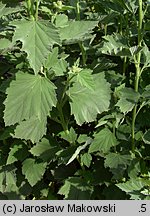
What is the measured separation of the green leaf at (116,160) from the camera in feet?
9.12

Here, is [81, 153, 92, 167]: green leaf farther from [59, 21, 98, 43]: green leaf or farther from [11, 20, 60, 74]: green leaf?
[11, 20, 60, 74]: green leaf

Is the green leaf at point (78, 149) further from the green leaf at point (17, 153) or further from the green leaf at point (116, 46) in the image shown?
the green leaf at point (116, 46)

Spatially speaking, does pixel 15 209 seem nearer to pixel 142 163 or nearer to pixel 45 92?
pixel 45 92

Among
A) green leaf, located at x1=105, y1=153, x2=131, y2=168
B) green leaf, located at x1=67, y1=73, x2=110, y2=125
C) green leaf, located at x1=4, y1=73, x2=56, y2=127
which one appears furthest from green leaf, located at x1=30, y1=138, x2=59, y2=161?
green leaf, located at x1=4, y1=73, x2=56, y2=127

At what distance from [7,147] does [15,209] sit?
0.80 m

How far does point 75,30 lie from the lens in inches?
99.9

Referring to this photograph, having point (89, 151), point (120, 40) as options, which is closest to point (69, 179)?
point (89, 151)

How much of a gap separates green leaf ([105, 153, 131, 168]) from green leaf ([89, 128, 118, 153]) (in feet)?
0.18

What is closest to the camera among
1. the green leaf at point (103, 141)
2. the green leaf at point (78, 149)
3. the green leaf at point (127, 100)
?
the green leaf at point (127, 100)

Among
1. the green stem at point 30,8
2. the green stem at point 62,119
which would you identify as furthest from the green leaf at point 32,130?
the green stem at point 30,8

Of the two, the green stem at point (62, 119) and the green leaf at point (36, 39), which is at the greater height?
the green leaf at point (36, 39)

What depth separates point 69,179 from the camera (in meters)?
3.01

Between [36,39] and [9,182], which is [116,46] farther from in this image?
[9,182]

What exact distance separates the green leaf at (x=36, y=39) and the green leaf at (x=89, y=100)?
1.67 feet
